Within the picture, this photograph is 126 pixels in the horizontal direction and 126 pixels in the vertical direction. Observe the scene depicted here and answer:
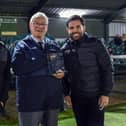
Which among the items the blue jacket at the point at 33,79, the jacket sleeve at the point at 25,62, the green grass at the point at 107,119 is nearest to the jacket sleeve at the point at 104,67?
the blue jacket at the point at 33,79

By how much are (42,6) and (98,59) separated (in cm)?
1230

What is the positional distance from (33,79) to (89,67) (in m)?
0.54

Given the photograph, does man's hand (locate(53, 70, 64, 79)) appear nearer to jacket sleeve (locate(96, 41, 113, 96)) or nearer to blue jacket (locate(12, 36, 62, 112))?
blue jacket (locate(12, 36, 62, 112))

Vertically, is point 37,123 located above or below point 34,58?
below

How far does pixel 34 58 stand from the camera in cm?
301

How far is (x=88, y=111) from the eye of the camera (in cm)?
332

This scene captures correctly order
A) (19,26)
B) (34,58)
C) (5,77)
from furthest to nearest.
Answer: (19,26) → (5,77) → (34,58)

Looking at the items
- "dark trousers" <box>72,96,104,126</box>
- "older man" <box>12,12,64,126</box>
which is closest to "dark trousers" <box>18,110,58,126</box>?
"older man" <box>12,12,64,126</box>

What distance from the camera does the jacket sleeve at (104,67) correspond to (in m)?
3.27

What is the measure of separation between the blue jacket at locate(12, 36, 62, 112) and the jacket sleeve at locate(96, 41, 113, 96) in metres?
0.46

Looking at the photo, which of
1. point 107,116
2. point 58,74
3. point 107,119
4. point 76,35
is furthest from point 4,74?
point 107,116

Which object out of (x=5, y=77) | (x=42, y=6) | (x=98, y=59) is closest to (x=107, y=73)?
(x=98, y=59)

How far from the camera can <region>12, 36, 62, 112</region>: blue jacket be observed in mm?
3014

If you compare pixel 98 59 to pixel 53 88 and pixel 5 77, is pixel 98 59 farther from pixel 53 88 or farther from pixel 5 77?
pixel 5 77
